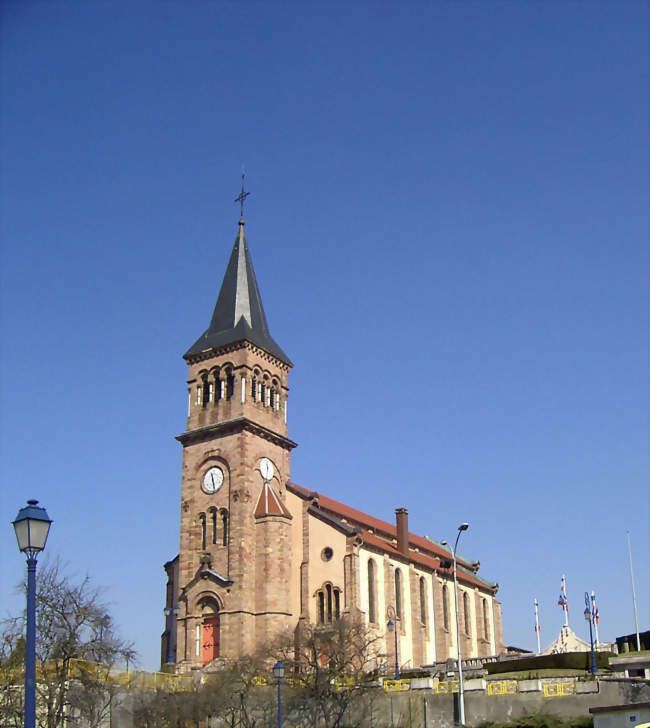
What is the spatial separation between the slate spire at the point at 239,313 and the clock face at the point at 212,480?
927 centimetres

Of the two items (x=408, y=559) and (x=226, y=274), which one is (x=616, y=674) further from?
(x=226, y=274)

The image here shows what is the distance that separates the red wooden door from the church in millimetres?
66

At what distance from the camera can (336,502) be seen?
80000 millimetres

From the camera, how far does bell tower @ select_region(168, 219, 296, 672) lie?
5997 centimetres

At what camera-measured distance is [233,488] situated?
6328cm

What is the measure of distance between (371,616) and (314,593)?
17.1 feet

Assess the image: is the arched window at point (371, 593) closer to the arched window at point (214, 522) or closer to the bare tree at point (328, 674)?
the arched window at point (214, 522)

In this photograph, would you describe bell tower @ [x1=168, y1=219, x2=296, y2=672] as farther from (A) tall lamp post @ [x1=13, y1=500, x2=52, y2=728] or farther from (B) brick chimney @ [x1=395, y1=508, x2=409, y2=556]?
(A) tall lamp post @ [x1=13, y1=500, x2=52, y2=728]

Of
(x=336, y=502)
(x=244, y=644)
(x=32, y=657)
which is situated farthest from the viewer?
(x=336, y=502)

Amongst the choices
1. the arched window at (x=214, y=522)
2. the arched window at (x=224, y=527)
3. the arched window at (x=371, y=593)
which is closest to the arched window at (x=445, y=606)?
the arched window at (x=371, y=593)

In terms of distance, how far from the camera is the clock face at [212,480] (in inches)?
2539

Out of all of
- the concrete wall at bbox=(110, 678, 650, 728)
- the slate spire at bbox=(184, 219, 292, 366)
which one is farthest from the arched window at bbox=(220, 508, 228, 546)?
the concrete wall at bbox=(110, 678, 650, 728)

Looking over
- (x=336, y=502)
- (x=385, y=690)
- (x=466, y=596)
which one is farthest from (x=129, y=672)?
(x=466, y=596)

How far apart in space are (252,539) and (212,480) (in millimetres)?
5609
